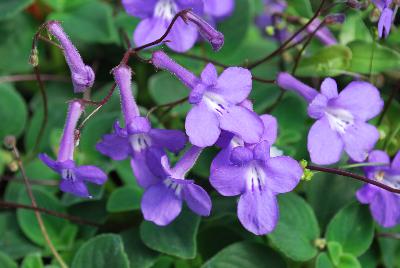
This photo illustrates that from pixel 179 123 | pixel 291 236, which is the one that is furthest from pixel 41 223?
pixel 291 236

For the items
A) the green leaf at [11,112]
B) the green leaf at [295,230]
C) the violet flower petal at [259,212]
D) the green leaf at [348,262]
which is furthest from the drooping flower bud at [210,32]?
the green leaf at [11,112]

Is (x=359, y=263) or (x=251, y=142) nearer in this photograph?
(x=251, y=142)

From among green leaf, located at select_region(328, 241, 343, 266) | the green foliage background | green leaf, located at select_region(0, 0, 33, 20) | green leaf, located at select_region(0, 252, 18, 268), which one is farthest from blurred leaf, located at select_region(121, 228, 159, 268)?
green leaf, located at select_region(0, 0, 33, 20)

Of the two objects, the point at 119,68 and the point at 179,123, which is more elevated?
the point at 119,68

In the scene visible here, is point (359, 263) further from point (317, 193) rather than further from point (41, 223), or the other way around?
point (41, 223)

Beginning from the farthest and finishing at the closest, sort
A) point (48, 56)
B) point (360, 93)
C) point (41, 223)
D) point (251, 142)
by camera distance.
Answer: point (48, 56) < point (41, 223) < point (360, 93) < point (251, 142)

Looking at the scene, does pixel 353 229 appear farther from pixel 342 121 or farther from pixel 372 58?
pixel 372 58

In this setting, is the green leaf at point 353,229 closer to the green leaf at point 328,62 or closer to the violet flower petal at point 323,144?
the violet flower petal at point 323,144

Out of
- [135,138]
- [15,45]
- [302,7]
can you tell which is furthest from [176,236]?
[15,45]
